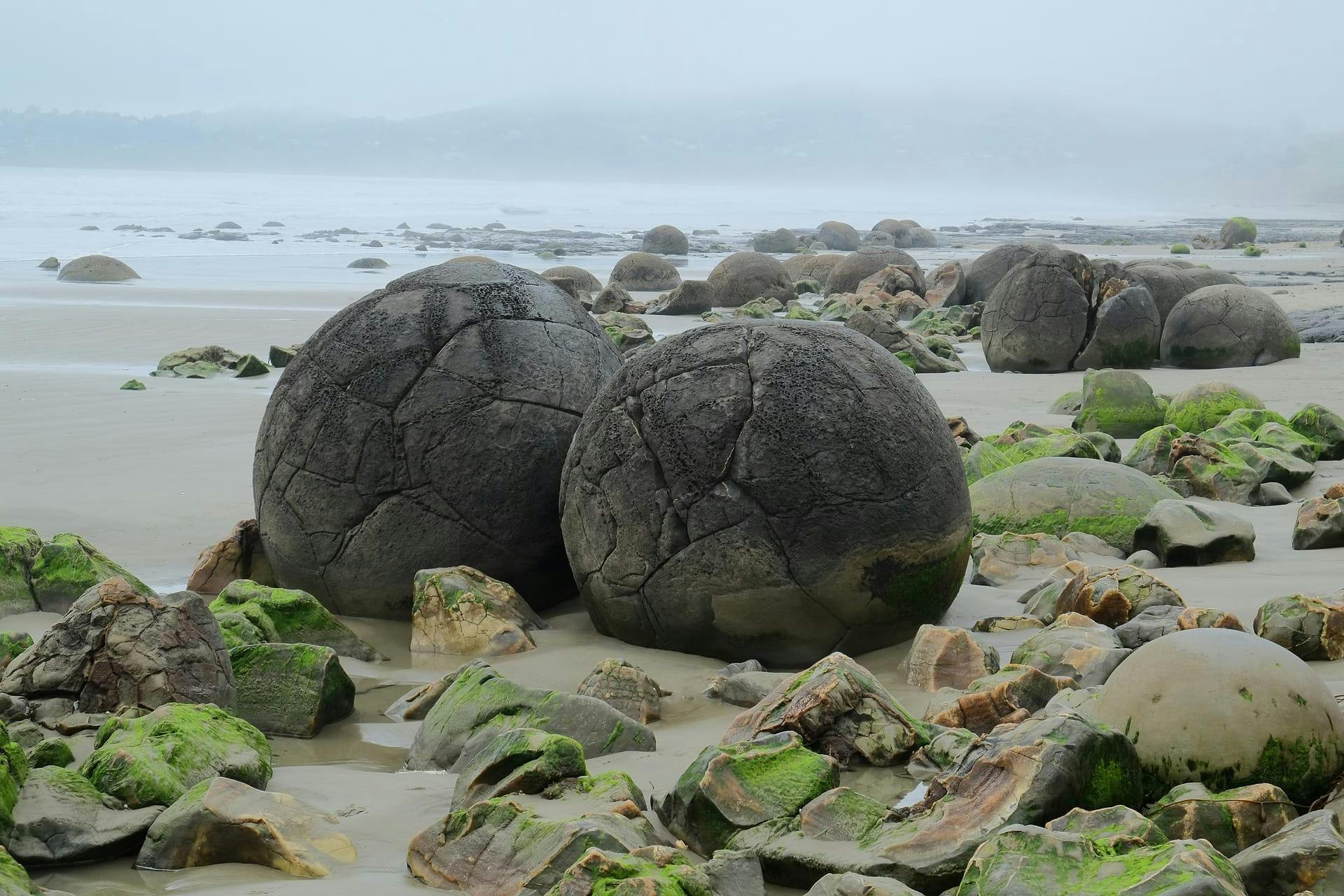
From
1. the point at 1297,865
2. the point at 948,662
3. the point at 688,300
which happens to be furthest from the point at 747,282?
the point at 1297,865

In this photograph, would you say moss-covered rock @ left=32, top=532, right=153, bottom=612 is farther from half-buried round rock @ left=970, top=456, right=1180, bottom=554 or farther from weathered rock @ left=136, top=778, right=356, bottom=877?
half-buried round rock @ left=970, top=456, right=1180, bottom=554

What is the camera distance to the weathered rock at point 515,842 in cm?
277

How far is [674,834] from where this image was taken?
315cm

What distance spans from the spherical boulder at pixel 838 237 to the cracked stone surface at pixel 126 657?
41354mm

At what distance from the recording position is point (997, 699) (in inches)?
145

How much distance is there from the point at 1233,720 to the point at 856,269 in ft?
72.8

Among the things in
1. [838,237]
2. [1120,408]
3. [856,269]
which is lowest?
[1120,408]

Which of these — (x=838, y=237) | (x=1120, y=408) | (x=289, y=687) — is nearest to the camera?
(x=289, y=687)

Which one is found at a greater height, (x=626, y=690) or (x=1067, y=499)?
(x=1067, y=499)

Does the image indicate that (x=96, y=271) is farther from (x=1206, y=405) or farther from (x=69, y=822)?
(x=69, y=822)

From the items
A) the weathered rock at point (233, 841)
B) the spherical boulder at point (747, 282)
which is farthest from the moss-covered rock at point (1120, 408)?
the spherical boulder at point (747, 282)

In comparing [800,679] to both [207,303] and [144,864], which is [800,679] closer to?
[144,864]

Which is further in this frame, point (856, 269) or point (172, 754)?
point (856, 269)

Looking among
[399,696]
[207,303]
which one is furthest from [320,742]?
[207,303]
